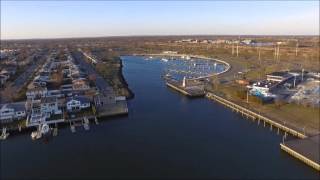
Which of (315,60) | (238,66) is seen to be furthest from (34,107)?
(315,60)

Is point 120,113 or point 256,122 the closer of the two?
point 256,122

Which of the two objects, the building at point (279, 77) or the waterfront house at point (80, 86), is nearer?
the waterfront house at point (80, 86)

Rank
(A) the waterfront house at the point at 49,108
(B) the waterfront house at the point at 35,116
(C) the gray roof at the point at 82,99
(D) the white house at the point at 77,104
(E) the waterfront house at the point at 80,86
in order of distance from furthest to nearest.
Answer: (E) the waterfront house at the point at 80,86 < (C) the gray roof at the point at 82,99 < (D) the white house at the point at 77,104 < (A) the waterfront house at the point at 49,108 < (B) the waterfront house at the point at 35,116

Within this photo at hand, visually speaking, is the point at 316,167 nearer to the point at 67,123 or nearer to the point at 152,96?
the point at 67,123

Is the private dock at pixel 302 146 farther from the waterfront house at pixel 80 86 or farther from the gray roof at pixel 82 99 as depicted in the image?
the waterfront house at pixel 80 86

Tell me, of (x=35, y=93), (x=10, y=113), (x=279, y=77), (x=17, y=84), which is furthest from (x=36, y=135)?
(x=279, y=77)

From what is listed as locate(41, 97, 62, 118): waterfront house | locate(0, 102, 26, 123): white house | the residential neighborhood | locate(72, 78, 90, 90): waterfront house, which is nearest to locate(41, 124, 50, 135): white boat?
the residential neighborhood

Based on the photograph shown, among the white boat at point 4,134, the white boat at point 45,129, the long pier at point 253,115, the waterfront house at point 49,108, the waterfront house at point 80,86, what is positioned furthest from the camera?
the waterfront house at point 80,86

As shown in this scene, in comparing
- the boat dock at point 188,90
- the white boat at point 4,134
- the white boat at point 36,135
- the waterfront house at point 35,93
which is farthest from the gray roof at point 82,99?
the boat dock at point 188,90
